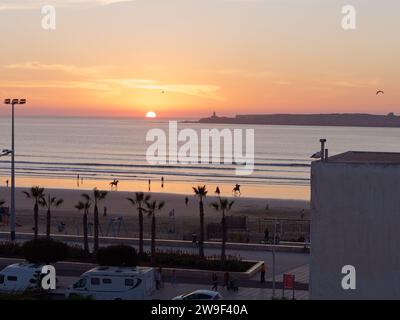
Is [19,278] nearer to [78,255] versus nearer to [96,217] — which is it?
[78,255]

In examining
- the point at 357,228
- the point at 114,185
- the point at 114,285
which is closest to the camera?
the point at 357,228

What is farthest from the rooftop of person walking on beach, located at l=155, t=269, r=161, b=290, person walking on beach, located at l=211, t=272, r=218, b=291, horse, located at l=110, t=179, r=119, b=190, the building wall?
horse, located at l=110, t=179, r=119, b=190

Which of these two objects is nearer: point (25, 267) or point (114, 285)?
point (114, 285)

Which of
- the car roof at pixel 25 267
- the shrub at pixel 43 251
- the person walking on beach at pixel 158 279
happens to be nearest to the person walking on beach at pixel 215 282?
the person walking on beach at pixel 158 279

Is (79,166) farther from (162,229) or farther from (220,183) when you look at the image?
(162,229)

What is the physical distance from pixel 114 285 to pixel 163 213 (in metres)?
28.4

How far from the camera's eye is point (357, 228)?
52.3ft

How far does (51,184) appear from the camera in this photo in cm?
7606

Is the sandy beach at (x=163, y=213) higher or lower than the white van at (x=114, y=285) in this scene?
higher

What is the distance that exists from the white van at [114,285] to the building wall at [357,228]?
270 inches

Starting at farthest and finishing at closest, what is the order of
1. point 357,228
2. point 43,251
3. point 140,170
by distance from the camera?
point 140,170 < point 43,251 < point 357,228

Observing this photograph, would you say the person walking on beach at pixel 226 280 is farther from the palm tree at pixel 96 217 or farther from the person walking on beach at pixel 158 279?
the palm tree at pixel 96 217

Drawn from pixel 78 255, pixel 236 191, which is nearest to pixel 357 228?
pixel 78 255

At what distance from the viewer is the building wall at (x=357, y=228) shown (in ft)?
51.5
